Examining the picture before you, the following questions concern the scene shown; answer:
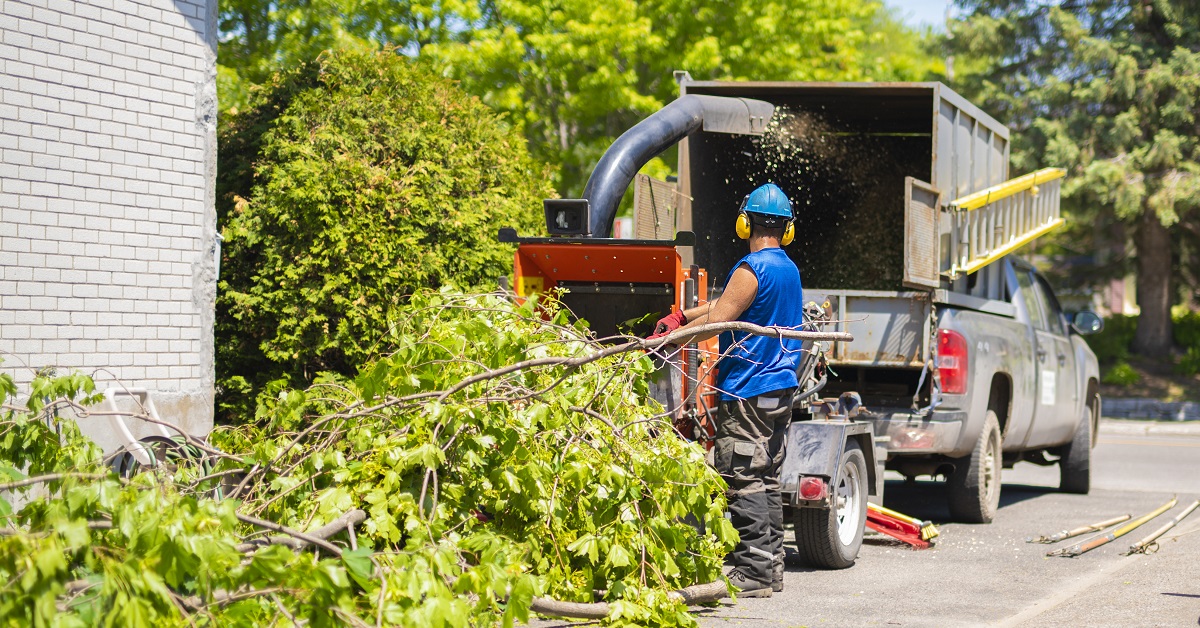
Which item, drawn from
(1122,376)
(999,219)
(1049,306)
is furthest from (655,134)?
(1122,376)

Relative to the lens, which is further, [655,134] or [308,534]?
[655,134]

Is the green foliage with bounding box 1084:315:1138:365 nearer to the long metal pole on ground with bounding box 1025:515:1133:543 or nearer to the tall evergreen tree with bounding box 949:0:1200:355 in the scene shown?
the tall evergreen tree with bounding box 949:0:1200:355

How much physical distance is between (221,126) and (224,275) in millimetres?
1601

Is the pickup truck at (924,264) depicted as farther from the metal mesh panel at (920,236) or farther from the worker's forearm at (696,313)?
the worker's forearm at (696,313)

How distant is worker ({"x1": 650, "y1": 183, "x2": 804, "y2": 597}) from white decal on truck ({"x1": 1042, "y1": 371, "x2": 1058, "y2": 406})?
496 cm

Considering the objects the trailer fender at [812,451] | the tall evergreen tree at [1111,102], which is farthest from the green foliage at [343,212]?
the tall evergreen tree at [1111,102]

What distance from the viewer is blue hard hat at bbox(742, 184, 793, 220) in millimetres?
6605

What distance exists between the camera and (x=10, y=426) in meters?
5.10

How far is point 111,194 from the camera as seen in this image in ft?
28.0

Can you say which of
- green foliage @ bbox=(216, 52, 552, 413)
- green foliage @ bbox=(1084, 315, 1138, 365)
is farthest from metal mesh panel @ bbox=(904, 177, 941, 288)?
green foliage @ bbox=(1084, 315, 1138, 365)

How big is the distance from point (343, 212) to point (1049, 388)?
6.27 meters

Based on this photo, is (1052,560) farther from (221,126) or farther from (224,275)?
(221,126)

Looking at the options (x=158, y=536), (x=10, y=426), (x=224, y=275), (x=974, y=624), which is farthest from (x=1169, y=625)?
(x=224, y=275)

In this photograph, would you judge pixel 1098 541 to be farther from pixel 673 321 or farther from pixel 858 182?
pixel 858 182
